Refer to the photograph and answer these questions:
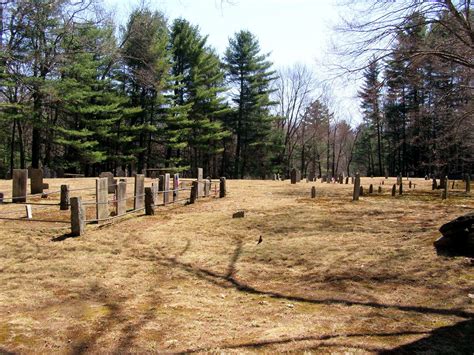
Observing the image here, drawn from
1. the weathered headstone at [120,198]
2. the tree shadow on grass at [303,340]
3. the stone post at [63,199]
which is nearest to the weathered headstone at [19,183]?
the stone post at [63,199]

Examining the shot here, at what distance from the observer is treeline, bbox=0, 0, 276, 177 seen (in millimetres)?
28156

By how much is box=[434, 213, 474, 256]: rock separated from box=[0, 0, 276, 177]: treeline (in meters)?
18.0

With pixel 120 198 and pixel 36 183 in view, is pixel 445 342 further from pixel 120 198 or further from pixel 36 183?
pixel 36 183

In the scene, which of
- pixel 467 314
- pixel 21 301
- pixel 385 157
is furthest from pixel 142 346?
pixel 385 157

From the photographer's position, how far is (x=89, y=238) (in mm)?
9062

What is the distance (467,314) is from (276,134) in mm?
44876

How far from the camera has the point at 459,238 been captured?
7082 mm

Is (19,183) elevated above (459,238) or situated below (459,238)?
above

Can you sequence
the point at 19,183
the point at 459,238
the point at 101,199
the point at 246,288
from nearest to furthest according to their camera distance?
1. the point at 246,288
2. the point at 459,238
3. the point at 101,199
4. the point at 19,183

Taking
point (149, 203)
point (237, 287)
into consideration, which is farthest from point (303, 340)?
point (149, 203)

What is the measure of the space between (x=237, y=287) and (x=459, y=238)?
12.9 feet

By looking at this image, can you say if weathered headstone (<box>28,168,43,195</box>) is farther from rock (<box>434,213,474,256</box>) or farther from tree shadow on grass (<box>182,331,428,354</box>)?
rock (<box>434,213,474,256</box>)

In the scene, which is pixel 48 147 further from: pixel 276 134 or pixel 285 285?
pixel 285 285

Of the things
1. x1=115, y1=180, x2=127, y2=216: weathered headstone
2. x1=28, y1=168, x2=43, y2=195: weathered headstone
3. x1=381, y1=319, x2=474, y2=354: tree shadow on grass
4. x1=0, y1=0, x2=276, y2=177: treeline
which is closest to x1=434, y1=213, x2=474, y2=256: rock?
x1=381, y1=319, x2=474, y2=354: tree shadow on grass
